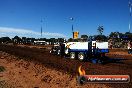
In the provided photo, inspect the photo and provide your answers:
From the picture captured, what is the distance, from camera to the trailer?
27.1 m

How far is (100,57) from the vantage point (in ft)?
91.1

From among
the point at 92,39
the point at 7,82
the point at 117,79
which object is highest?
the point at 92,39

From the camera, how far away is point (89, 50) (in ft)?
90.5

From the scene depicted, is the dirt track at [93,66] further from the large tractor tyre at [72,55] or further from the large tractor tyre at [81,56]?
the large tractor tyre at [72,55]

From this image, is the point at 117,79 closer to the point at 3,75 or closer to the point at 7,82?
the point at 7,82

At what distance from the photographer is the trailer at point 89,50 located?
88.9 ft

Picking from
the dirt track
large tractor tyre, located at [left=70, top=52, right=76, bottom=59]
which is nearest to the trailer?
large tractor tyre, located at [left=70, top=52, right=76, bottom=59]

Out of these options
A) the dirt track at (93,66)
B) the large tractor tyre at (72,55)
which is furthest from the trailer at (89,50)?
the dirt track at (93,66)

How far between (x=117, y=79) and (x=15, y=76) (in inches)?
463

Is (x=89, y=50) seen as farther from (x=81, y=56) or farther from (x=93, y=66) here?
(x=93, y=66)

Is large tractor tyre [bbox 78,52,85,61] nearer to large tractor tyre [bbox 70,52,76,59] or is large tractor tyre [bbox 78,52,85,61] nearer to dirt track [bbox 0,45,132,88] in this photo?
dirt track [bbox 0,45,132,88]

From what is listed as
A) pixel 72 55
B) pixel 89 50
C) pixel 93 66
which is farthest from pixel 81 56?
pixel 93 66

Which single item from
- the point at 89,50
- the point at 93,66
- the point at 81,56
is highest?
the point at 89,50

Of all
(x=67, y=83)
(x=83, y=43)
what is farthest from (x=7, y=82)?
(x=83, y=43)
